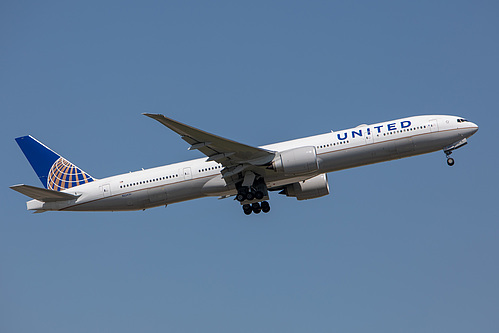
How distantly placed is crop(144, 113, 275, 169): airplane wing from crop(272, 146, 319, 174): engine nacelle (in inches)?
28.3

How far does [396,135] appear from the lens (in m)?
37.7

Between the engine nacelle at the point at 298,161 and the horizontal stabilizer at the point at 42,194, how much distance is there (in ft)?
41.6

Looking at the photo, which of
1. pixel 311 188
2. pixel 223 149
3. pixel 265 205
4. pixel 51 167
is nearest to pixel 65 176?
pixel 51 167

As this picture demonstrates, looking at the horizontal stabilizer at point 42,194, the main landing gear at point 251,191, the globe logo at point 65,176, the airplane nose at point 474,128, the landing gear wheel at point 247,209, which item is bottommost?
the landing gear wheel at point 247,209

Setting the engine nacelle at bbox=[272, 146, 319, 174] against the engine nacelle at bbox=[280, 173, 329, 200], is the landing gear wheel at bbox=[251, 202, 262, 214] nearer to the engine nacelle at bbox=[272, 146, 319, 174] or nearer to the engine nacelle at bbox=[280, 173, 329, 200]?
the engine nacelle at bbox=[280, 173, 329, 200]

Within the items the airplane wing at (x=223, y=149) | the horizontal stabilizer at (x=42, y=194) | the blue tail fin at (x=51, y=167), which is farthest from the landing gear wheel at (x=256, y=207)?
the horizontal stabilizer at (x=42, y=194)

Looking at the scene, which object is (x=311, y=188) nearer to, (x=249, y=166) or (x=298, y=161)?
(x=298, y=161)

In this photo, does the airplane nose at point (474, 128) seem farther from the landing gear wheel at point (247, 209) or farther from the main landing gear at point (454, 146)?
the landing gear wheel at point (247, 209)

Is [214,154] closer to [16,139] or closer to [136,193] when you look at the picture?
[136,193]

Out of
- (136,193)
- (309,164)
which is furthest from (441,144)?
(136,193)

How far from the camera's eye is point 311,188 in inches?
1654

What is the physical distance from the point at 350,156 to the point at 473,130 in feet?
25.1

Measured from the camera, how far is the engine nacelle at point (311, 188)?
4197 centimetres

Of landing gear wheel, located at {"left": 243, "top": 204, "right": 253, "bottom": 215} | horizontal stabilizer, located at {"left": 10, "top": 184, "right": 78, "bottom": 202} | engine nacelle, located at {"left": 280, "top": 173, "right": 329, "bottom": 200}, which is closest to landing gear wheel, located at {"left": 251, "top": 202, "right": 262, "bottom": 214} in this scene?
landing gear wheel, located at {"left": 243, "top": 204, "right": 253, "bottom": 215}
